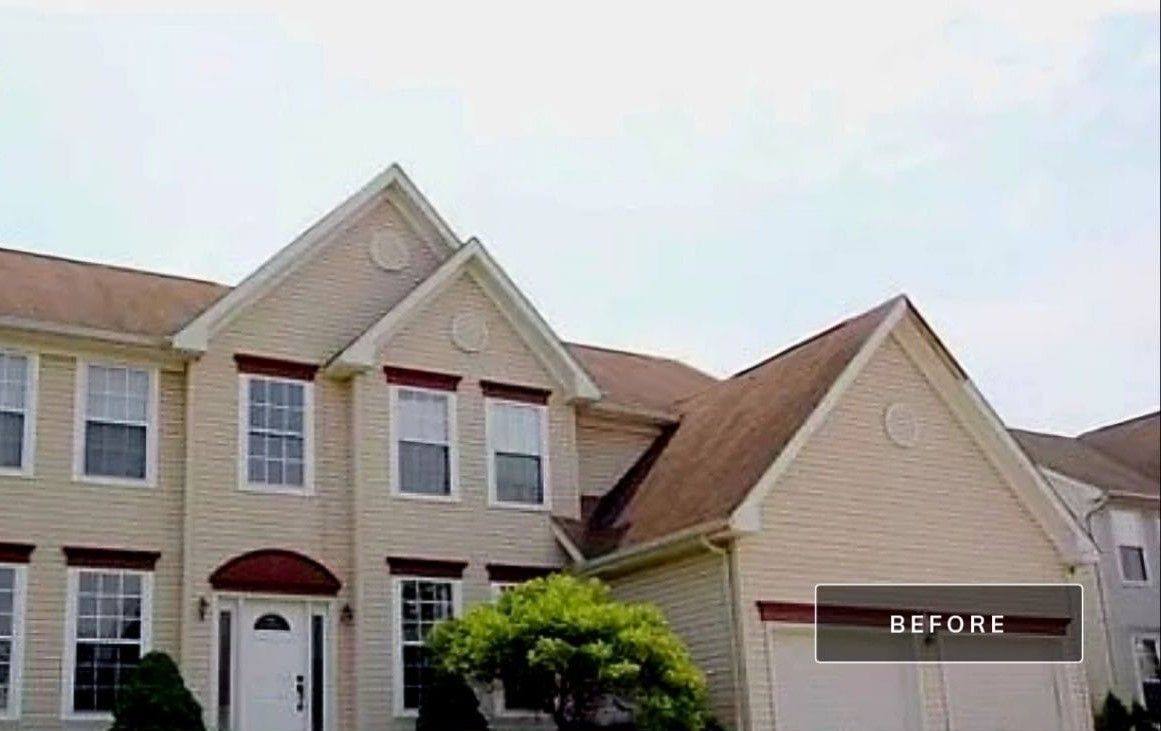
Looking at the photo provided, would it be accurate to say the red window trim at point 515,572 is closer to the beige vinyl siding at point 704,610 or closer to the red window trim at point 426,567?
the red window trim at point 426,567

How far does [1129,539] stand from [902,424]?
13.6 meters

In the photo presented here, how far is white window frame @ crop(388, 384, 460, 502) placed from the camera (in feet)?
62.8

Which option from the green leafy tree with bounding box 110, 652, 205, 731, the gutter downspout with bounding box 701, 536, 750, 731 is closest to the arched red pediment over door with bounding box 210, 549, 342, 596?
the green leafy tree with bounding box 110, 652, 205, 731

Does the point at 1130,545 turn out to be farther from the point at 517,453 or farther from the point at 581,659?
the point at 581,659

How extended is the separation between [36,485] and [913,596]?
37.3ft

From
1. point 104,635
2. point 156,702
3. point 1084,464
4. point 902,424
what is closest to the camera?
point 156,702

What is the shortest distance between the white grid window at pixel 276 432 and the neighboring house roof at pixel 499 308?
2.39 feet

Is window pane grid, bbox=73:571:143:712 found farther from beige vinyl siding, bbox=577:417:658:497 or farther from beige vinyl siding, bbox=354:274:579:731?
beige vinyl siding, bbox=577:417:658:497

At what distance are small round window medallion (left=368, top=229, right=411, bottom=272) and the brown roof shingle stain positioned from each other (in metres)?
2.50

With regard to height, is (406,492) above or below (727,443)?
below

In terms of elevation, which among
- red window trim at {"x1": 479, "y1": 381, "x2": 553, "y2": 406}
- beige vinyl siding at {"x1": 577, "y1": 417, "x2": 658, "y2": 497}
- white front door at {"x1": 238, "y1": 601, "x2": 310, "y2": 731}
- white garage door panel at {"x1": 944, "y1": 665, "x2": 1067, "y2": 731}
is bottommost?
white garage door panel at {"x1": 944, "y1": 665, "x2": 1067, "y2": 731}

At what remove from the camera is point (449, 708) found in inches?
679

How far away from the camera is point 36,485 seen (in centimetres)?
1692

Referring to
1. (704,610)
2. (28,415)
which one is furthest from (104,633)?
(704,610)
